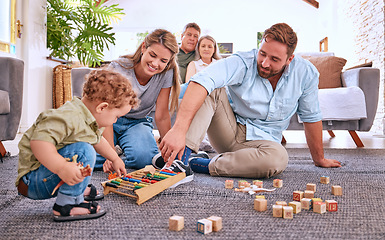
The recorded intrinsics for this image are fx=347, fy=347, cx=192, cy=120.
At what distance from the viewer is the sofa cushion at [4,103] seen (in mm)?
2000

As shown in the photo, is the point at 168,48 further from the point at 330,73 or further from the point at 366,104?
the point at 330,73

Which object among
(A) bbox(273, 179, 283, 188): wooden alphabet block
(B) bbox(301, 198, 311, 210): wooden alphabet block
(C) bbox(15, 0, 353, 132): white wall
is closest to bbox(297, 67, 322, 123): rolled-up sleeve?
(A) bbox(273, 179, 283, 188): wooden alphabet block

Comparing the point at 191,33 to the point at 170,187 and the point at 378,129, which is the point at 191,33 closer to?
the point at 170,187

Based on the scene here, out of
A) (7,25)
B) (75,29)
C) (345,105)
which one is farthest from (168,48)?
(75,29)

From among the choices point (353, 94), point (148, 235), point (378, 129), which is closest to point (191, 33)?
point (353, 94)

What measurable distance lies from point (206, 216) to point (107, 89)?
1.51ft

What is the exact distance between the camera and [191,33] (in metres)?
2.87

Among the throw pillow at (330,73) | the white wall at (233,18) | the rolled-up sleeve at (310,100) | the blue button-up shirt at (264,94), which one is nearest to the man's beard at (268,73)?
the blue button-up shirt at (264,94)

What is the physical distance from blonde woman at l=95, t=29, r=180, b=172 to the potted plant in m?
2.32

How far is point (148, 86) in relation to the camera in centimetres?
180

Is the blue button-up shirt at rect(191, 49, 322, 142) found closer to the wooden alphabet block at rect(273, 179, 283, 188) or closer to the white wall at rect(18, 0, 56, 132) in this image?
the wooden alphabet block at rect(273, 179, 283, 188)

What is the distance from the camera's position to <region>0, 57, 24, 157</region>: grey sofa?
2.09 m

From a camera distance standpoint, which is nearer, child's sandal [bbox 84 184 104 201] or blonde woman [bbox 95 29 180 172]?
child's sandal [bbox 84 184 104 201]

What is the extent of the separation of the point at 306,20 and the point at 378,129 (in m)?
4.63
